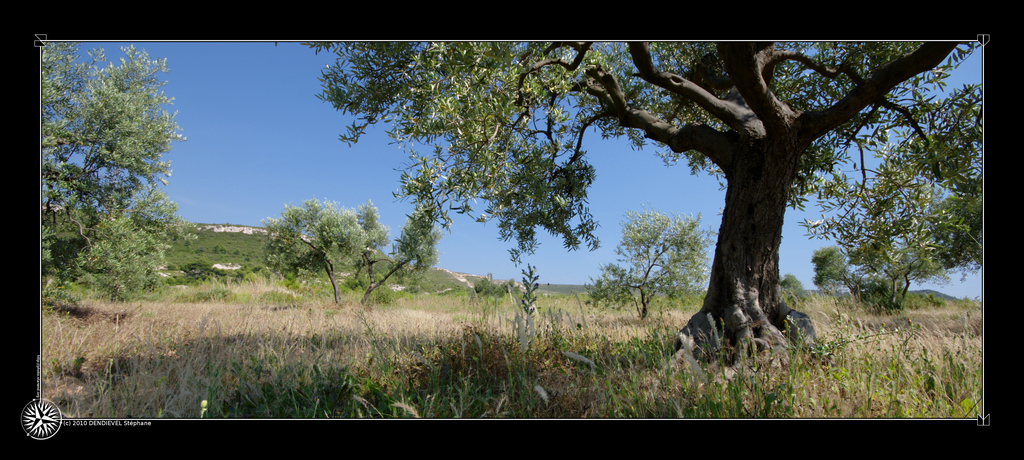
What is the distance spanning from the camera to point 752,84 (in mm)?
4824

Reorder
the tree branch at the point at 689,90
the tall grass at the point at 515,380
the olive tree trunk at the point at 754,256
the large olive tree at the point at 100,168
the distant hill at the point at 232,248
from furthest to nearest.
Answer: the distant hill at the point at 232,248 → the large olive tree at the point at 100,168 → the tree branch at the point at 689,90 → the olive tree trunk at the point at 754,256 → the tall grass at the point at 515,380

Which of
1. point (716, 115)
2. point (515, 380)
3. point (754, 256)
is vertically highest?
point (716, 115)

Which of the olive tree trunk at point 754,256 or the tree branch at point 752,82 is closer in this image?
the tree branch at point 752,82

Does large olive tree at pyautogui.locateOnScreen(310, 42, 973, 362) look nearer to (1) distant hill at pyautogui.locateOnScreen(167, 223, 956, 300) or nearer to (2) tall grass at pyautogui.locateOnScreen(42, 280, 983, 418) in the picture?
(2) tall grass at pyautogui.locateOnScreen(42, 280, 983, 418)

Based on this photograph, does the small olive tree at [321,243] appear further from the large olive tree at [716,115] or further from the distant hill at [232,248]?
the large olive tree at [716,115]

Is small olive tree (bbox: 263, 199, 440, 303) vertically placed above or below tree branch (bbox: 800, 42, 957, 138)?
below

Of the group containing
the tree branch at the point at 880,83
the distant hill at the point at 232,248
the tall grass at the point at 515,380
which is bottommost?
the tall grass at the point at 515,380

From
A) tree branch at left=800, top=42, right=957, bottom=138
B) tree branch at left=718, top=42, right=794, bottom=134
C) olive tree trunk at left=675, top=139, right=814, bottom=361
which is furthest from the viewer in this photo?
olive tree trunk at left=675, top=139, right=814, bottom=361

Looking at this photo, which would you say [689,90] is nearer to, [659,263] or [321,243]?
[659,263]

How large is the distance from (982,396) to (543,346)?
3926mm

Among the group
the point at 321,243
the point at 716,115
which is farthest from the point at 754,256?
the point at 321,243

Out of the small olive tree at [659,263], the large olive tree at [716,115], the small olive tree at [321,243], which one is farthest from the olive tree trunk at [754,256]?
the small olive tree at [321,243]

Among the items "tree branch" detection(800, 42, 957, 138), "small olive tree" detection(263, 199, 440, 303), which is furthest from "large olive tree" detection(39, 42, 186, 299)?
"tree branch" detection(800, 42, 957, 138)

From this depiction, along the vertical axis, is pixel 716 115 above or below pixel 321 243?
above
